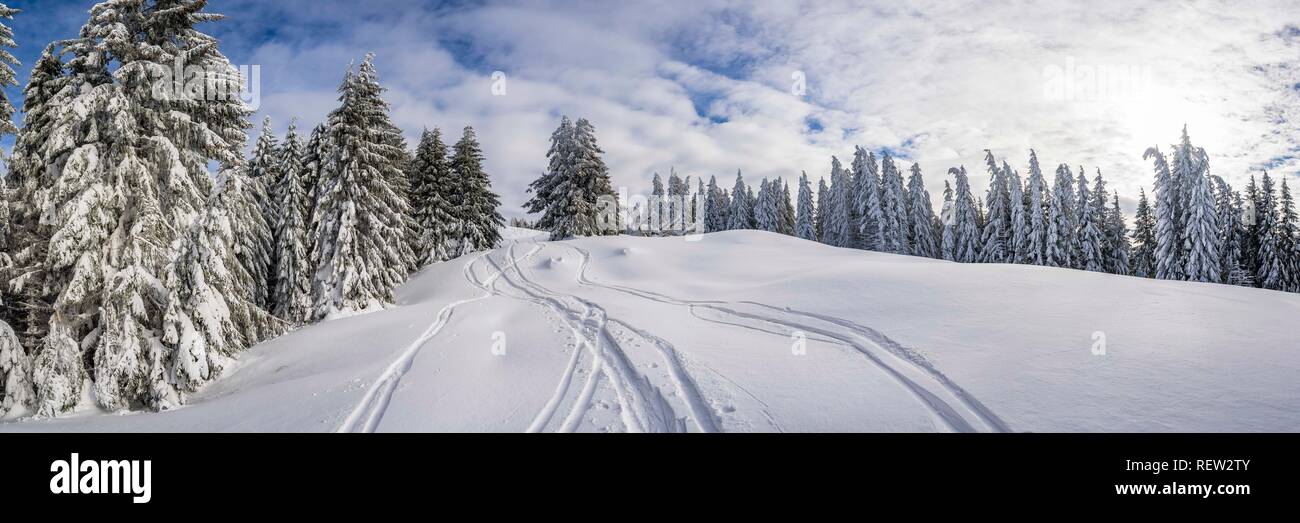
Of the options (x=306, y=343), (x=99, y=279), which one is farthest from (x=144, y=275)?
(x=306, y=343)

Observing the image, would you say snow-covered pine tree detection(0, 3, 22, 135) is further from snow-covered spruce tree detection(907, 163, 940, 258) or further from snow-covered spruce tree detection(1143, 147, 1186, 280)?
snow-covered spruce tree detection(907, 163, 940, 258)

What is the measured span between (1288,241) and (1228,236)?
2.89m

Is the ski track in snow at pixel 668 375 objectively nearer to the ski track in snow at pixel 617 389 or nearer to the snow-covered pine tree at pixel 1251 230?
the ski track in snow at pixel 617 389

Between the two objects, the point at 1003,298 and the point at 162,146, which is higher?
the point at 162,146

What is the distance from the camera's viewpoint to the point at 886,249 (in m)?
50.9

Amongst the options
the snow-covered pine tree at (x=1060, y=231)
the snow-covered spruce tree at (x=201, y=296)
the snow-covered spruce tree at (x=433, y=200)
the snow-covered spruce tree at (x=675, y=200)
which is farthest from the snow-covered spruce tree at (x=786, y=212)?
the snow-covered spruce tree at (x=201, y=296)

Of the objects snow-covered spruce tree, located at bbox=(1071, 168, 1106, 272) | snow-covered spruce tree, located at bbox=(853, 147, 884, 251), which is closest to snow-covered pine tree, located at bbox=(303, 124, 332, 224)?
snow-covered spruce tree, located at bbox=(853, 147, 884, 251)

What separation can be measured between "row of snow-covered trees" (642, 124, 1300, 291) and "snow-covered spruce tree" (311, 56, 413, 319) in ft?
154

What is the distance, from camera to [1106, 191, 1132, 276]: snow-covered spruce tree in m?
50.7

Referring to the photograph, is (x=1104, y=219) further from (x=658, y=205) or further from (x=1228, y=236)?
(x=658, y=205)

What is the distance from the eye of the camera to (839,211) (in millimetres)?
62281

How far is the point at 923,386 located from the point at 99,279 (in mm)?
18323
